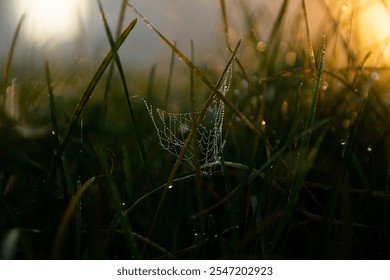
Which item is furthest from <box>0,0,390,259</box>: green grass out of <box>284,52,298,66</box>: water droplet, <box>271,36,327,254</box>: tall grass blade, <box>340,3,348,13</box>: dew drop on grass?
<box>284,52,298,66</box>: water droplet

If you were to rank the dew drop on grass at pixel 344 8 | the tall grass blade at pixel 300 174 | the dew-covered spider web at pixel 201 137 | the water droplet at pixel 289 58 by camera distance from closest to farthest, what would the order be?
the tall grass blade at pixel 300 174, the dew-covered spider web at pixel 201 137, the dew drop on grass at pixel 344 8, the water droplet at pixel 289 58

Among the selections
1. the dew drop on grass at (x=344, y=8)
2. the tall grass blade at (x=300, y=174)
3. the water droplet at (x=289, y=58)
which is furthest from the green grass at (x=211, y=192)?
the water droplet at (x=289, y=58)

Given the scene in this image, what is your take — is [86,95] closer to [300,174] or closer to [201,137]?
[300,174]

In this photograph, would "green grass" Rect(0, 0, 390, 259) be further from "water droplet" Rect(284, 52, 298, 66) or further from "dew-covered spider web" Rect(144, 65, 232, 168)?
"water droplet" Rect(284, 52, 298, 66)

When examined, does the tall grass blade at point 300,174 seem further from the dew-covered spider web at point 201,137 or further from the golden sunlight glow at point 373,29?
the golden sunlight glow at point 373,29

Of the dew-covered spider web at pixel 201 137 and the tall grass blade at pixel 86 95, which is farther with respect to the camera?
the dew-covered spider web at pixel 201 137

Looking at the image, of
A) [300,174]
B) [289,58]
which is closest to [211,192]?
[300,174]
